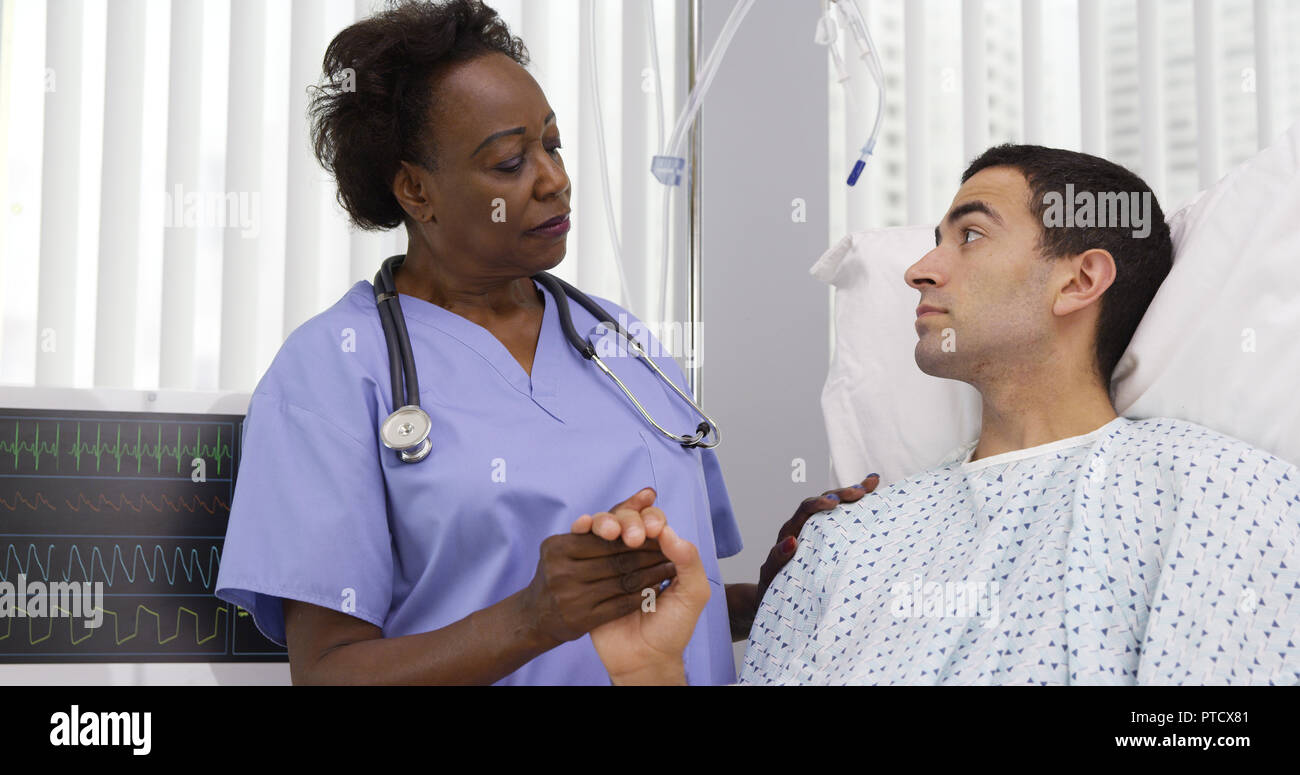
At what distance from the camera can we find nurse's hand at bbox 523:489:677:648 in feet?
3.16

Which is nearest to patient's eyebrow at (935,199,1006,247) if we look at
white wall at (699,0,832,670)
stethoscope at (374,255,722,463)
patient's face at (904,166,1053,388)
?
patient's face at (904,166,1053,388)

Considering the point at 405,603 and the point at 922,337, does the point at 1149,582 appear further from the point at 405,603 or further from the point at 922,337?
the point at 405,603

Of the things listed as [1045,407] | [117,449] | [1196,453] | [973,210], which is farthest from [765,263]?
[117,449]

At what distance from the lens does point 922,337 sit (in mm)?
1360

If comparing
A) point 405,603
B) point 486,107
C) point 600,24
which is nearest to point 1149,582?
point 405,603

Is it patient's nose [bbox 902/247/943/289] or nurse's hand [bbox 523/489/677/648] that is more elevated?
patient's nose [bbox 902/247/943/289]

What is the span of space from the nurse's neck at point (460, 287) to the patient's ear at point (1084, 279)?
688mm

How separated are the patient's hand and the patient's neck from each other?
526 millimetres

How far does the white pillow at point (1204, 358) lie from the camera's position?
1.22m

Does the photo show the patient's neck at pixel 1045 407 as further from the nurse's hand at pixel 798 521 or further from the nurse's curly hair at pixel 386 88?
the nurse's curly hair at pixel 386 88

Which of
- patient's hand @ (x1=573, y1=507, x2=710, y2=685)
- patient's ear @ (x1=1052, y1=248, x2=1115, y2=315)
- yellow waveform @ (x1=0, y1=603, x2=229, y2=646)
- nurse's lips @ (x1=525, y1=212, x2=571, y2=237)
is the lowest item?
yellow waveform @ (x1=0, y1=603, x2=229, y2=646)

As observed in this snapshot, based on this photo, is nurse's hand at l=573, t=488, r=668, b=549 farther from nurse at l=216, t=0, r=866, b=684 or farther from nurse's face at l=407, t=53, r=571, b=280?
nurse's face at l=407, t=53, r=571, b=280

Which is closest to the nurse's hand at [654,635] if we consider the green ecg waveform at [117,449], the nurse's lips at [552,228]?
the nurse's lips at [552,228]

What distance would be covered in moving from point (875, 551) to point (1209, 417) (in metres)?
0.42
